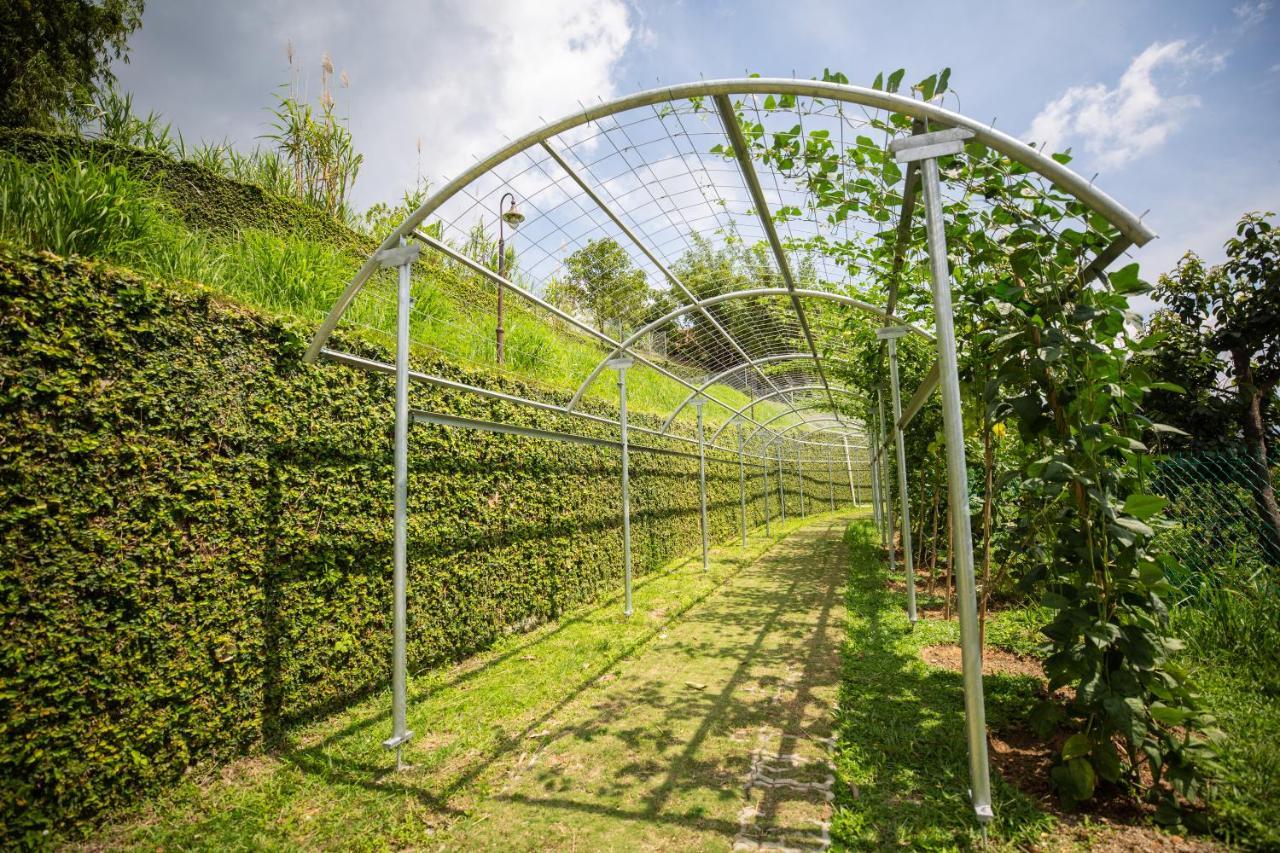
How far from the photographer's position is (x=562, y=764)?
291 centimetres

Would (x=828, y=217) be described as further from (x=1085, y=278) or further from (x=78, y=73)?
(x=78, y=73)

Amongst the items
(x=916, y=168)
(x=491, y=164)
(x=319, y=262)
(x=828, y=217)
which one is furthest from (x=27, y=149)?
(x=916, y=168)

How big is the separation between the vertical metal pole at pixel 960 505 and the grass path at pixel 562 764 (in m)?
0.68

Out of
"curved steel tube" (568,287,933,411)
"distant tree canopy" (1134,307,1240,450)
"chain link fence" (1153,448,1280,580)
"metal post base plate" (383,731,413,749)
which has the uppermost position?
"curved steel tube" (568,287,933,411)

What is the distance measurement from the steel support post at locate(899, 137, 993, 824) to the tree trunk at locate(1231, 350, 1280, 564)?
315cm

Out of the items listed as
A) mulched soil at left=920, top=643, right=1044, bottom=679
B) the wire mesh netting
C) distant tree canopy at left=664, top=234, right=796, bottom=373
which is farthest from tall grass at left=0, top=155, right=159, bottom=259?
mulched soil at left=920, top=643, right=1044, bottom=679

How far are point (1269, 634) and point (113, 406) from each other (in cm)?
606

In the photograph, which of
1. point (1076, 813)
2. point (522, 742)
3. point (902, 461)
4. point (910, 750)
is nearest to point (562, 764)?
point (522, 742)

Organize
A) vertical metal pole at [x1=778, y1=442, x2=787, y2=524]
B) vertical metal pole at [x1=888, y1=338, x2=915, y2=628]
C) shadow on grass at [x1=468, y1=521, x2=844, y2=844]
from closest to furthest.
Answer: shadow on grass at [x1=468, y1=521, x2=844, y2=844]
vertical metal pole at [x1=888, y1=338, x2=915, y2=628]
vertical metal pole at [x1=778, y1=442, x2=787, y2=524]

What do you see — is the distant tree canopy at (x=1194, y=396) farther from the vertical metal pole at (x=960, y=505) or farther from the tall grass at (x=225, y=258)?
the tall grass at (x=225, y=258)

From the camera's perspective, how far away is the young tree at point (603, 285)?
509 cm

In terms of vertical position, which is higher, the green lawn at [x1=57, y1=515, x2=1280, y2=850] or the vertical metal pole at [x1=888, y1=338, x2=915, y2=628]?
the vertical metal pole at [x1=888, y1=338, x2=915, y2=628]

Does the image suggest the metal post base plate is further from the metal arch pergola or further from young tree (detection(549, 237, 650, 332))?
young tree (detection(549, 237, 650, 332))

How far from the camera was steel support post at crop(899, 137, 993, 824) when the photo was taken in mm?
2029
